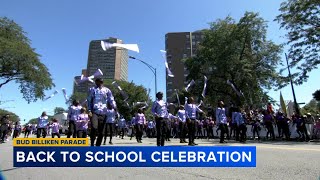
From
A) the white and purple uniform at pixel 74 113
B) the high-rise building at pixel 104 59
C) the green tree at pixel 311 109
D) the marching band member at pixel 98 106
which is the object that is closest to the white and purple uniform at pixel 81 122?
the white and purple uniform at pixel 74 113

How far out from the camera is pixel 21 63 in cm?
4759

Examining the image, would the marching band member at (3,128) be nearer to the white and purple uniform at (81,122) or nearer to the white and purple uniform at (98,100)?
the white and purple uniform at (81,122)

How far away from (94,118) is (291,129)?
16443mm

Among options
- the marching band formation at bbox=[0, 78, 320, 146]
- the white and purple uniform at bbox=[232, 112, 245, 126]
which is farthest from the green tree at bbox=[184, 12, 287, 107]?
the white and purple uniform at bbox=[232, 112, 245, 126]

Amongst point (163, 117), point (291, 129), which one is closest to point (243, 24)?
point (291, 129)

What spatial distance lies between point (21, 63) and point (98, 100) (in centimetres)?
4108

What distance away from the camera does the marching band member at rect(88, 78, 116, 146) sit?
9.53 metres

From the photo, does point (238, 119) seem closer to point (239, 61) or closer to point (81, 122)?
point (81, 122)

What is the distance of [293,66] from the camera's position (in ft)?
92.4

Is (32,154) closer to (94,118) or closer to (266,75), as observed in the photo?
(94,118)

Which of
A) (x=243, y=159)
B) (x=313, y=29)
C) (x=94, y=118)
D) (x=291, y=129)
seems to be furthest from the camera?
(x=313, y=29)

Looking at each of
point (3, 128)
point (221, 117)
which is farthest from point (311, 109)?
point (221, 117)

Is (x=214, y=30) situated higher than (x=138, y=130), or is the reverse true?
(x=214, y=30)

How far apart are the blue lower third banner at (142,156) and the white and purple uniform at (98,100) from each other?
3.56 m
